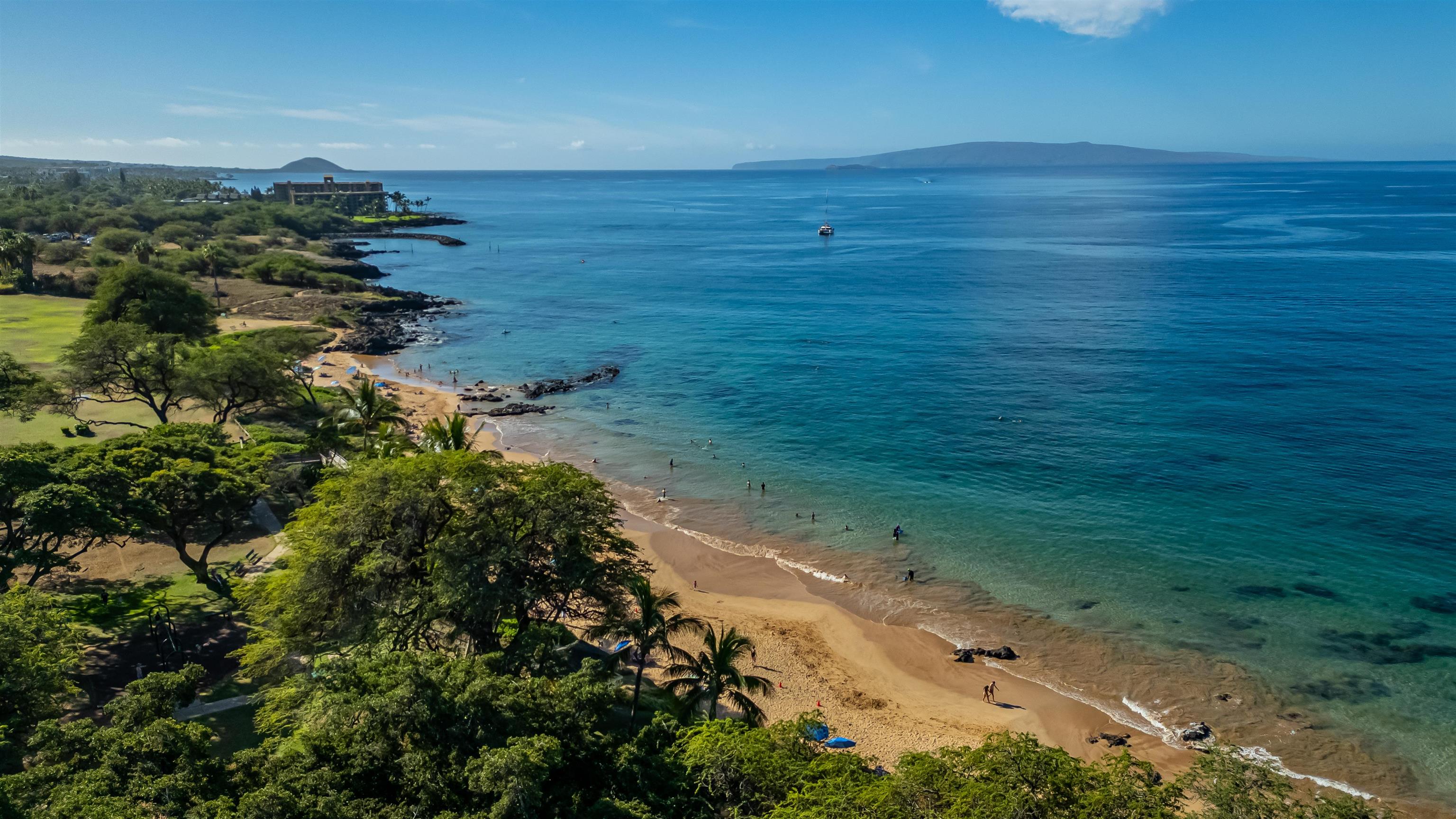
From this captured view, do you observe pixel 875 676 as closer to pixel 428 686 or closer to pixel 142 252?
pixel 428 686

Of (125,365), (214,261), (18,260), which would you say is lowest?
(125,365)

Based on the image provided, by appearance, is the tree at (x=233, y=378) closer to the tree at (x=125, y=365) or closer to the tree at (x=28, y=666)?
the tree at (x=125, y=365)

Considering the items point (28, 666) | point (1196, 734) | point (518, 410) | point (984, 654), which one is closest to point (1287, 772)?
point (1196, 734)

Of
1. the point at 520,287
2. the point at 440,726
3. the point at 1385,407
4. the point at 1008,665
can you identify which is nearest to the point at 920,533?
the point at 1008,665

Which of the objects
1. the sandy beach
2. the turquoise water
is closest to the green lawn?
the turquoise water

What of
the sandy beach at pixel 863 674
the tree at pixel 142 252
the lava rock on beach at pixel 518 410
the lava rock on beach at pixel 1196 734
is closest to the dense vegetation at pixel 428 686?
the sandy beach at pixel 863 674

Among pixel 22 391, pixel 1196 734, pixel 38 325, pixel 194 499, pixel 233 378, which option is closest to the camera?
pixel 1196 734
